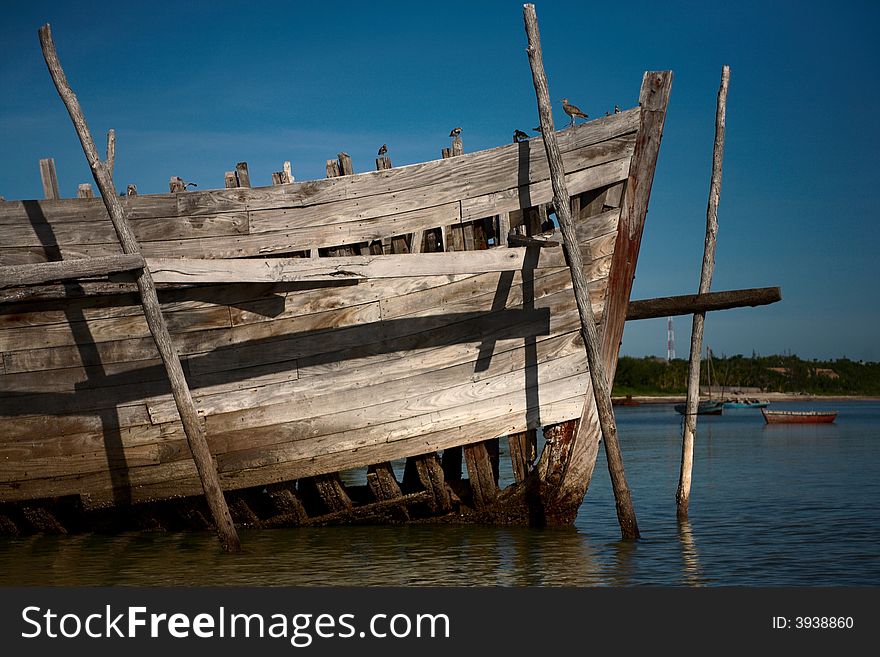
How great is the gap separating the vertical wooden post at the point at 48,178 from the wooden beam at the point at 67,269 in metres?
1.41

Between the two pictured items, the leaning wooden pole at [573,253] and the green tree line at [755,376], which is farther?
the green tree line at [755,376]

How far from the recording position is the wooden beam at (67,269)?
25.3 ft

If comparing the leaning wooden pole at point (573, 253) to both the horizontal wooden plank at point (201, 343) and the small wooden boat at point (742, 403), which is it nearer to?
the horizontal wooden plank at point (201, 343)

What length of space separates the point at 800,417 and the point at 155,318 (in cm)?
3661

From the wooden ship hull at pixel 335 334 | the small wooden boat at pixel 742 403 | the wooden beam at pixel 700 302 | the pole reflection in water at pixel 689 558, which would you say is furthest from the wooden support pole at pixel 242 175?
the small wooden boat at pixel 742 403

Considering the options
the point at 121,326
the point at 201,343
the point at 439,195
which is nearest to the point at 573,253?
the point at 439,195

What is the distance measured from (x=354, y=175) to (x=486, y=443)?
286 centimetres

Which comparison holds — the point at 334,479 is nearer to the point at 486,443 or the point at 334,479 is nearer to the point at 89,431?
the point at 486,443

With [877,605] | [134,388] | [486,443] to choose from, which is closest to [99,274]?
[134,388]

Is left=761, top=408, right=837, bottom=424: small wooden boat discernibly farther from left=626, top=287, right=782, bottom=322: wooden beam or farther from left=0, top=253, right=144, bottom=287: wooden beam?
left=0, top=253, right=144, bottom=287: wooden beam

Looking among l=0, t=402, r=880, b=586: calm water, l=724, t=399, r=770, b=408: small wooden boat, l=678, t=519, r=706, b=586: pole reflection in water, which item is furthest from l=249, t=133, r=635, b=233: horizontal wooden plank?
l=724, t=399, r=770, b=408: small wooden boat

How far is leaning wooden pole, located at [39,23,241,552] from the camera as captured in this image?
7.85 metres

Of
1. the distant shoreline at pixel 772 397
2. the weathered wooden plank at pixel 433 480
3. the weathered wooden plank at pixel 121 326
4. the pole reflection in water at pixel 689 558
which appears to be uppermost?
the weathered wooden plank at pixel 121 326

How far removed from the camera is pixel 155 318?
7.83 metres
